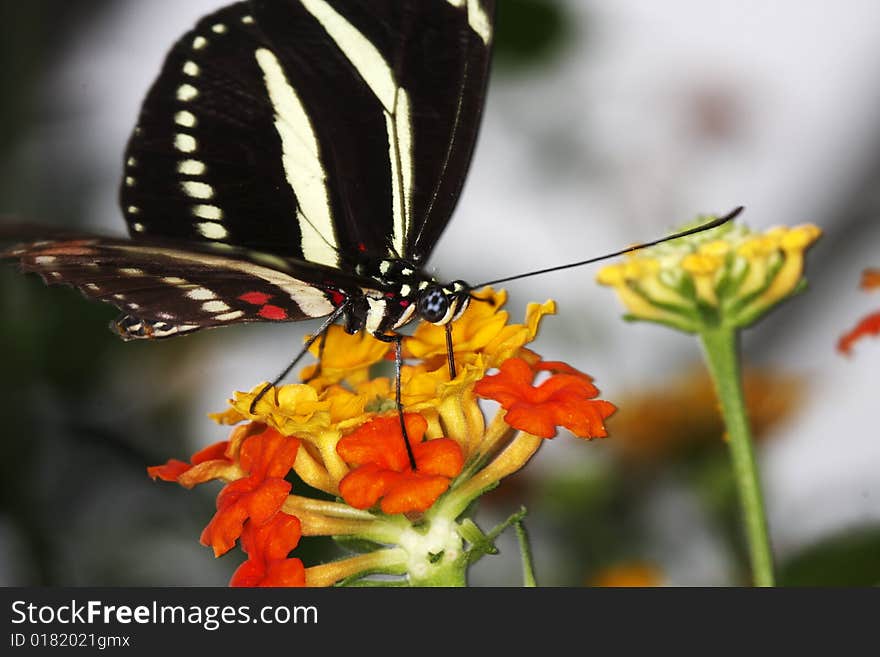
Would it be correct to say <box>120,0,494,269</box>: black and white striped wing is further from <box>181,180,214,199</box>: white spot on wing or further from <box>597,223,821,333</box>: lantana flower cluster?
<box>597,223,821,333</box>: lantana flower cluster

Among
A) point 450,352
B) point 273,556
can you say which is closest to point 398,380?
point 450,352

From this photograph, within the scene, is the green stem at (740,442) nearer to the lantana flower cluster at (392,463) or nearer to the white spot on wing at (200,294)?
the lantana flower cluster at (392,463)

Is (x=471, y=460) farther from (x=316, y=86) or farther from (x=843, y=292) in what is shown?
(x=843, y=292)

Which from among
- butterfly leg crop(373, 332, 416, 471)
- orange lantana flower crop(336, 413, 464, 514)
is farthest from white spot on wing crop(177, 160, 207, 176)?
orange lantana flower crop(336, 413, 464, 514)

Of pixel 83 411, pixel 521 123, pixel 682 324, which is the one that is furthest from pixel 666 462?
Answer: pixel 83 411

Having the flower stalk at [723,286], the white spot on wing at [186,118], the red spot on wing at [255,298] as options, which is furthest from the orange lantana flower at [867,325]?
the white spot on wing at [186,118]

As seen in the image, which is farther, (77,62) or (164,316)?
(77,62)
